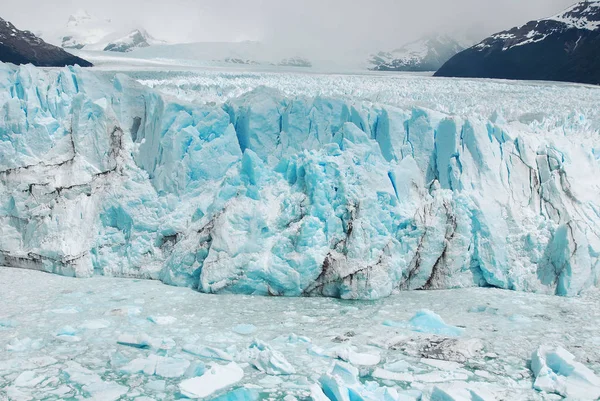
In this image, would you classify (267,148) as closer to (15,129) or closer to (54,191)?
(54,191)

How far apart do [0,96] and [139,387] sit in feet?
17.1

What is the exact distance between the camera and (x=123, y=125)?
759cm

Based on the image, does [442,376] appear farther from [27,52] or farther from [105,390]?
[27,52]

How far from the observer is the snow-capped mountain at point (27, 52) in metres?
21.0

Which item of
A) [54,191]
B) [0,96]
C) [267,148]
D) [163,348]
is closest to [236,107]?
[267,148]

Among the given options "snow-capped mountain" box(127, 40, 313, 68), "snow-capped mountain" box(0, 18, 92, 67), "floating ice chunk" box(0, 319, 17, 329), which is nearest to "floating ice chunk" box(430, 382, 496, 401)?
"floating ice chunk" box(0, 319, 17, 329)

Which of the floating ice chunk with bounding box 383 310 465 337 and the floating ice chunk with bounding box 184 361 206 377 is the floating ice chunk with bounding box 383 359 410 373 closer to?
the floating ice chunk with bounding box 383 310 465 337

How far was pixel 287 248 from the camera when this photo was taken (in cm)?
607

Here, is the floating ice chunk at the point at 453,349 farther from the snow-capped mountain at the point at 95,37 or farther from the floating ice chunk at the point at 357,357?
the snow-capped mountain at the point at 95,37

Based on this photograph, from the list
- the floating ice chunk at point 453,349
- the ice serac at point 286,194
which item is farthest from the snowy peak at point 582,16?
the floating ice chunk at point 453,349

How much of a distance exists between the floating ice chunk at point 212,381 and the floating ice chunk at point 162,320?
1.04 metres

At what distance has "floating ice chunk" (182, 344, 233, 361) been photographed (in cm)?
446

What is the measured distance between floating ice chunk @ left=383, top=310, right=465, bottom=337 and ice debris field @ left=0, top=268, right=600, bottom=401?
1 centimetres

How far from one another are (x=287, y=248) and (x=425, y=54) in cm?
3951
